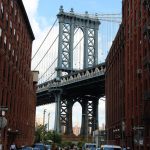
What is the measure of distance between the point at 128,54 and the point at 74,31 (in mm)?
83975

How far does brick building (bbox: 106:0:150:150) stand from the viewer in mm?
50656

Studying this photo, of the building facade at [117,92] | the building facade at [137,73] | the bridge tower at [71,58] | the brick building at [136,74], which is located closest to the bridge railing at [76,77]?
the bridge tower at [71,58]

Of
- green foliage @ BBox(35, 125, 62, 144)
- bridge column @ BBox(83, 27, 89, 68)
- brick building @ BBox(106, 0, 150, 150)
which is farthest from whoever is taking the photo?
bridge column @ BBox(83, 27, 89, 68)

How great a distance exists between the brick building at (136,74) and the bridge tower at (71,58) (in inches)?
2582

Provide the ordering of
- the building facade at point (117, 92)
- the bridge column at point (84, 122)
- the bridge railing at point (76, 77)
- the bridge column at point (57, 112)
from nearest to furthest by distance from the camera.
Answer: the building facade at point (117, 92)
the bridge railing at point (76, 77)
the bridge column at point (57, 112)
the bridge column at point (84, 122)

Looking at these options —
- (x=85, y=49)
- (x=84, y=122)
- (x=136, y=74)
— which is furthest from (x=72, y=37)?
(x=136, y=74)

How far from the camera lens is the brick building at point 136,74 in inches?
1994

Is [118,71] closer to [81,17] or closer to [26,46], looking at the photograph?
[26,46]

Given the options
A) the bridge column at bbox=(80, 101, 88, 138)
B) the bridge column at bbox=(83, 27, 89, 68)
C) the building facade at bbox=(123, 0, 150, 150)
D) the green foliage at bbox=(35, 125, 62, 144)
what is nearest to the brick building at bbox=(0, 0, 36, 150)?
the building facade at bbox=(123, 0, 150, 150)

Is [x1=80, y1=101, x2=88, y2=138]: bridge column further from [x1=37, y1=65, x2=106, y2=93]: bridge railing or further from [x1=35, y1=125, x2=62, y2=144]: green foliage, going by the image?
[x1=35, y1=125, x2=62, y2=144]: green foliage

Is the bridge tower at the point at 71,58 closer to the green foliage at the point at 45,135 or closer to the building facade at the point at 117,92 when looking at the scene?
the green foliage at the point at 45,135

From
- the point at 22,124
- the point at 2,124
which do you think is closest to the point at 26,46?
the point at 22,124

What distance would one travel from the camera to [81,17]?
151125mm

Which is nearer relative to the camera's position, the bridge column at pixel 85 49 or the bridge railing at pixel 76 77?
the bridge railing at pixel 76 77
